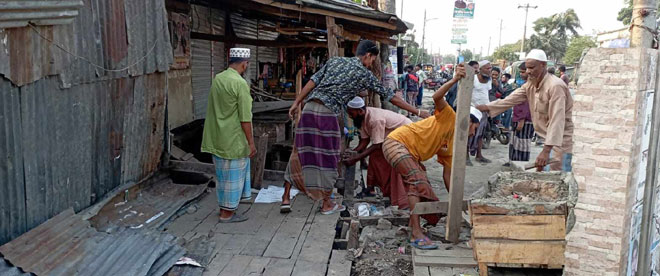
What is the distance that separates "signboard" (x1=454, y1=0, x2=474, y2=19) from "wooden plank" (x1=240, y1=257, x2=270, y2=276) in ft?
79.7

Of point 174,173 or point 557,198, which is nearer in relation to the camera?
point 557,198

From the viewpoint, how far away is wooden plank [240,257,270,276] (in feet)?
12.3

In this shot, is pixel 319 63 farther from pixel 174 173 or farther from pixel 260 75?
pixel 174 173

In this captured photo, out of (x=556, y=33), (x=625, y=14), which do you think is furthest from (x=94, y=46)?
(x=556, y=33)

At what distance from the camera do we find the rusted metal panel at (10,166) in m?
3.20

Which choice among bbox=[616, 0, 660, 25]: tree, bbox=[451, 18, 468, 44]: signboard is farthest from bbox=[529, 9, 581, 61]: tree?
bbox=[451, 18, 468, 44]: signboard

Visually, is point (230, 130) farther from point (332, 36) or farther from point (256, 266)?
point (332, 36)

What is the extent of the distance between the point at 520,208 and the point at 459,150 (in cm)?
71

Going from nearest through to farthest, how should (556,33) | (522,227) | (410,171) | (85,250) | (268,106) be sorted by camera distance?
(85,250) → (522,227) → (410,171) → (268,106) → (556,33)

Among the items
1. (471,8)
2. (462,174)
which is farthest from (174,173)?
(471,8)

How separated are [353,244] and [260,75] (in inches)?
353

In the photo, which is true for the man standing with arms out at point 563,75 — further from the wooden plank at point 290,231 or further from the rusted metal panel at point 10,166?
the rusted metal panel at point 10,166

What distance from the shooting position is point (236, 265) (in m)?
3.84

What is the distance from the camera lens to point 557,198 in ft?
13.6
